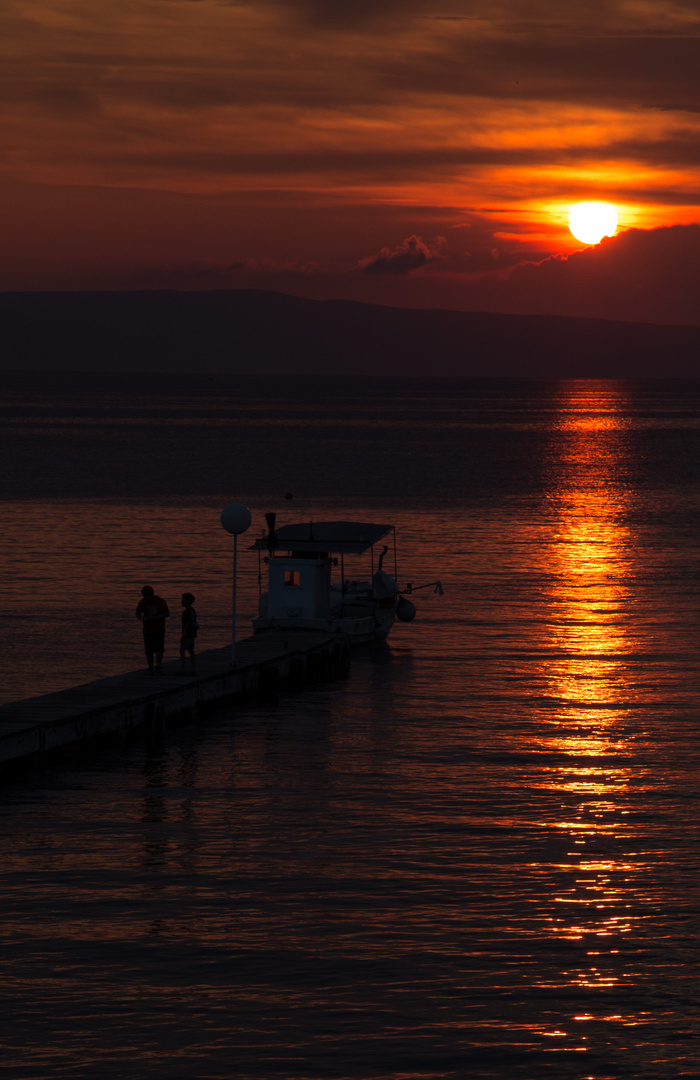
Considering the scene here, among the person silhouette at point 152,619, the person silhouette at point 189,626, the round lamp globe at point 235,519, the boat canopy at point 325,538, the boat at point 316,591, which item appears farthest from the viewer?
the boat canopy at point 325,538

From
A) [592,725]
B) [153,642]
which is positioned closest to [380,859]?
[592,725]

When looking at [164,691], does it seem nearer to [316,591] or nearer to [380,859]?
[380,859]

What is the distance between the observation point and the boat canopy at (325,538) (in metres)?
40.4

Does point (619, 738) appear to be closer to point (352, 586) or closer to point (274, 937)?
point (274, 937)

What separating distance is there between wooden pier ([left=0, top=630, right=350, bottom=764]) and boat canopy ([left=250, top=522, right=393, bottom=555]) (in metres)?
2.58

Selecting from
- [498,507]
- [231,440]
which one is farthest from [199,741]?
[231,440]

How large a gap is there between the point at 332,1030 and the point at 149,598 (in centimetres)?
1640

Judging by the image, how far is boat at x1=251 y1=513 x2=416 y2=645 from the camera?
39469 mm

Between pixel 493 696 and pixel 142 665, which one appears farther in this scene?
pixel 142 665

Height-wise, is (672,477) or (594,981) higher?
(672,477)

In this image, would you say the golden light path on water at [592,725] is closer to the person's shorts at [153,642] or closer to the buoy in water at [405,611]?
the buoy in water at [405,611]

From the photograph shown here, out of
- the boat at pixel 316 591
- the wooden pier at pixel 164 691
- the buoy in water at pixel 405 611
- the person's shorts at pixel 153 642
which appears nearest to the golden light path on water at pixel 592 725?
the buoy in water at pixel 405 611

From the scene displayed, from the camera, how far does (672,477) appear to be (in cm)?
12300

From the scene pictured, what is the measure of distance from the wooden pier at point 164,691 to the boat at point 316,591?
2.31ft
